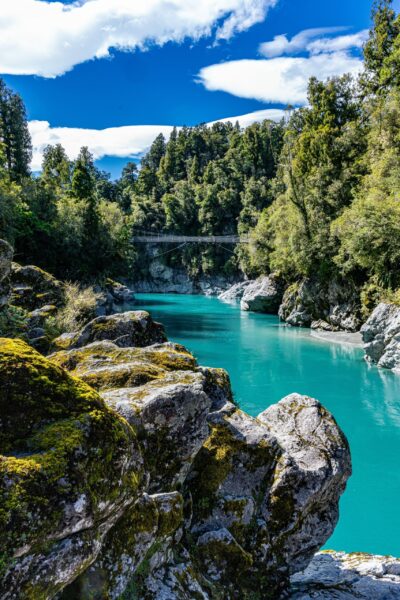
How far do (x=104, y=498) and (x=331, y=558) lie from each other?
5012mm

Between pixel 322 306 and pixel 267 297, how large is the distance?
10169 mm

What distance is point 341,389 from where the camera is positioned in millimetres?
17031

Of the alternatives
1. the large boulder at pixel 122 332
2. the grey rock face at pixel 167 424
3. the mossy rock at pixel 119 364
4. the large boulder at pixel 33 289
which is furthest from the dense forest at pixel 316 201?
the grey rock face at pixel 167 424

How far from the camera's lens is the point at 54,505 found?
8.95 feet

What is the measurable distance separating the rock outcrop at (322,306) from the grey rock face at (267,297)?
4.43 metres

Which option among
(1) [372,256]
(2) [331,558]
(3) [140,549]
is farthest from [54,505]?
(1) [372,256]

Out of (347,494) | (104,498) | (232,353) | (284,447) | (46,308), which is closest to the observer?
(104,498)

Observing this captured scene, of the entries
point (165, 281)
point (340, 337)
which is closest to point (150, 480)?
point (340, 337)

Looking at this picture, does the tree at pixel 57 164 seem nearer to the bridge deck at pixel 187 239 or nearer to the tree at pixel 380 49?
the bridge deck at pixel 187 239

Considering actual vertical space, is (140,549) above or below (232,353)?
above

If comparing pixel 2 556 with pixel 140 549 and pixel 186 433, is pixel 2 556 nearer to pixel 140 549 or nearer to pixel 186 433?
pixel 140 549

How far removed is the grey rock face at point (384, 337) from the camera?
19.1 m

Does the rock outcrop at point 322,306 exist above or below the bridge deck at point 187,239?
below

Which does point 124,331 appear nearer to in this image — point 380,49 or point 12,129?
point 380,49
